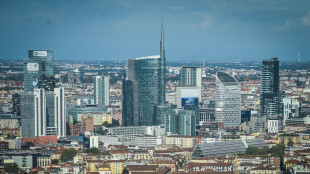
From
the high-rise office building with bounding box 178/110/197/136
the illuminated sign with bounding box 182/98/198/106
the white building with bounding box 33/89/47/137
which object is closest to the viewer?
the white building with bounding box 33/89/47/137

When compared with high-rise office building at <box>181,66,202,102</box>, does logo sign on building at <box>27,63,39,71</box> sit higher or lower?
higher

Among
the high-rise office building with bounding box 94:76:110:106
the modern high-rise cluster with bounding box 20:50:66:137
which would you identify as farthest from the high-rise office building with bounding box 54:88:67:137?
the high-rise office building with bounding box 94:76:110:106

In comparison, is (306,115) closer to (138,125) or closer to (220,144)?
(138,125)

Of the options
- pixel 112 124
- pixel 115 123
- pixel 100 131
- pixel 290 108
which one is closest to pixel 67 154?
pixel 100 131

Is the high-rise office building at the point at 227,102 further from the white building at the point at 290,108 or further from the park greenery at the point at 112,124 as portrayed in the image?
the park greenery at the point at 112,124

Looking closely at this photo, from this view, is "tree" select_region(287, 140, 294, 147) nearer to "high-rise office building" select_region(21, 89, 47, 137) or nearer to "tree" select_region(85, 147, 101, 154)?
"tree" select_region(85, 147, 101, 154)

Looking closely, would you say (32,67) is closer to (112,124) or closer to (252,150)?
(112,124)
